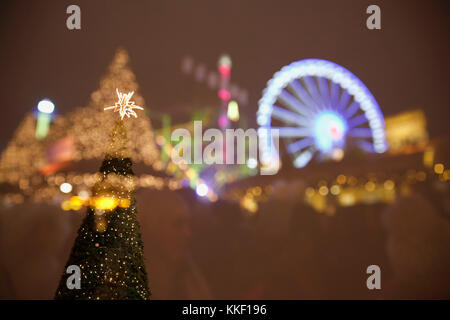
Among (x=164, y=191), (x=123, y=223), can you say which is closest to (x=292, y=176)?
(x=164, y=191)

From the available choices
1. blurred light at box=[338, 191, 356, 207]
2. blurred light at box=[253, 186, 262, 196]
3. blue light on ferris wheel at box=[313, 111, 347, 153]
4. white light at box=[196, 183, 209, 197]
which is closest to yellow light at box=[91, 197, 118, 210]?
white light at box=[196, 183, 209, 197]

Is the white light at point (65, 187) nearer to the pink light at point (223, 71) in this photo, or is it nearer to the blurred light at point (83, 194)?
the blurred light at point (83, 194)

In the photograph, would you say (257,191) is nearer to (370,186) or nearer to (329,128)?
(370,186)

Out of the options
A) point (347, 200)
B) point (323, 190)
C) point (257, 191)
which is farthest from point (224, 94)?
point (347, 200)

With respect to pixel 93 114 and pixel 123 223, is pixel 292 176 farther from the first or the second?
pixel 123 223

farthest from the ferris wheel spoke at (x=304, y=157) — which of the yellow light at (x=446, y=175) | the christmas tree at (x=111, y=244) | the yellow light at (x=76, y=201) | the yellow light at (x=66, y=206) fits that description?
the christmas tree at (x=111, y=244)
